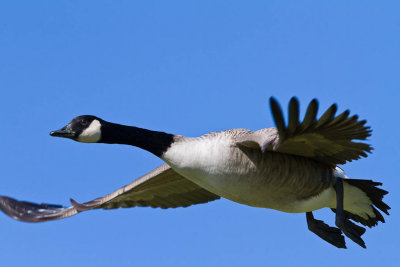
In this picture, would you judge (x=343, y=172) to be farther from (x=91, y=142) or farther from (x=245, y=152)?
(x=91, y=142)

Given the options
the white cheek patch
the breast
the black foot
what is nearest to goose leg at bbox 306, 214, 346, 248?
the black foot

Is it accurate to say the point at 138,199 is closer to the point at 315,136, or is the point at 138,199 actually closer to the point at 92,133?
the point at 92,133

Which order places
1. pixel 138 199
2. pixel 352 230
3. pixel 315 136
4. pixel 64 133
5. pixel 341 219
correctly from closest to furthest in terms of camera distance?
pixel 315 136 < pixel 341 219 < pixel 64 133 < pixel 352 230 < pixel 138 199

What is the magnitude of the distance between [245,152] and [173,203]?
2680mm

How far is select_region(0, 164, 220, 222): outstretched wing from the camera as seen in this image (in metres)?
9.70

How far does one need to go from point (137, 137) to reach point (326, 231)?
3.10m

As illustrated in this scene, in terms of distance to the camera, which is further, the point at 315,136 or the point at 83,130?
the point at 83,130

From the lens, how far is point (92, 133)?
28.1ft

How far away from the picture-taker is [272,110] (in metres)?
6.29

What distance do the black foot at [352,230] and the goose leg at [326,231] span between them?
0.79 ft

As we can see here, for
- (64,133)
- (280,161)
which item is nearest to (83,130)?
(64,133)

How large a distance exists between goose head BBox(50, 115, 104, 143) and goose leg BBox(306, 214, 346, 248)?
3280 millimetres

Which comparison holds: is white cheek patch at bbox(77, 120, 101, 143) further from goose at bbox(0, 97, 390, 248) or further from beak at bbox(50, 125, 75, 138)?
beak at bbox(50, 125, 75, 138)

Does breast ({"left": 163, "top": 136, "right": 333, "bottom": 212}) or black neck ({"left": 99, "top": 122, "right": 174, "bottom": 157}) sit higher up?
black neck ({"left": 99, "top": 122, "right": 174, "bottom": 157})
